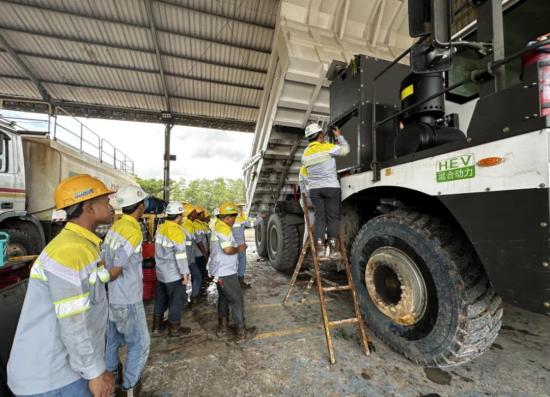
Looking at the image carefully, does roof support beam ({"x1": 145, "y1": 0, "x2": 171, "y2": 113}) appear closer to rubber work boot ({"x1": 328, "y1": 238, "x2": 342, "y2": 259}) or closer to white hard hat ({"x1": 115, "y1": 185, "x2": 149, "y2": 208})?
white hard hat ({"x1": 115, "y1": 185, "x2": 149, "y2": 208})

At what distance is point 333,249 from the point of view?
10.8ft

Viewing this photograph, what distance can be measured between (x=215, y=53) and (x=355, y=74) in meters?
6.97

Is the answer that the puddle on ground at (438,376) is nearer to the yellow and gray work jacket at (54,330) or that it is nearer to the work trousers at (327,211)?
the work trousers at (327,211)

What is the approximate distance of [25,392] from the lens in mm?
1162

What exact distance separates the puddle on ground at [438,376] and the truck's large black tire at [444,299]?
0.16 meters

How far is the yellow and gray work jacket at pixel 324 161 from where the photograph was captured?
2975mm

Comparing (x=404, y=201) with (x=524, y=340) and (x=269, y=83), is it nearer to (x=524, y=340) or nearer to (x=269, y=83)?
(x=524, y=340)

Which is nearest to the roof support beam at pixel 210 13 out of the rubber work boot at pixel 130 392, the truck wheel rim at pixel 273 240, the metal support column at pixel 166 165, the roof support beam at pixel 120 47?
the roof support beam at pixel 120 47

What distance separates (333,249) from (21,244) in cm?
534

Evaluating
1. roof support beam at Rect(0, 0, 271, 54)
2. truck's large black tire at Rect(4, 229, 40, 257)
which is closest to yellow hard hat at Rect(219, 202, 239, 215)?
truck's large black tire at Rect(4, 229, 40, 257)

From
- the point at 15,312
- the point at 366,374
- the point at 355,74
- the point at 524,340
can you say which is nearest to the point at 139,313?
the point at 15,312

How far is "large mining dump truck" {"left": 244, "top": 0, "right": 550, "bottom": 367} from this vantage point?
136 centimetres

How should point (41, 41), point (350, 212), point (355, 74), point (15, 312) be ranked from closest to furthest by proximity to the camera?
point (15, 312) < point (355, 74) < point (350, 212) < point (41, 41)

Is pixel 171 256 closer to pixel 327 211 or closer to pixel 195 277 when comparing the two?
pixel 195 277
